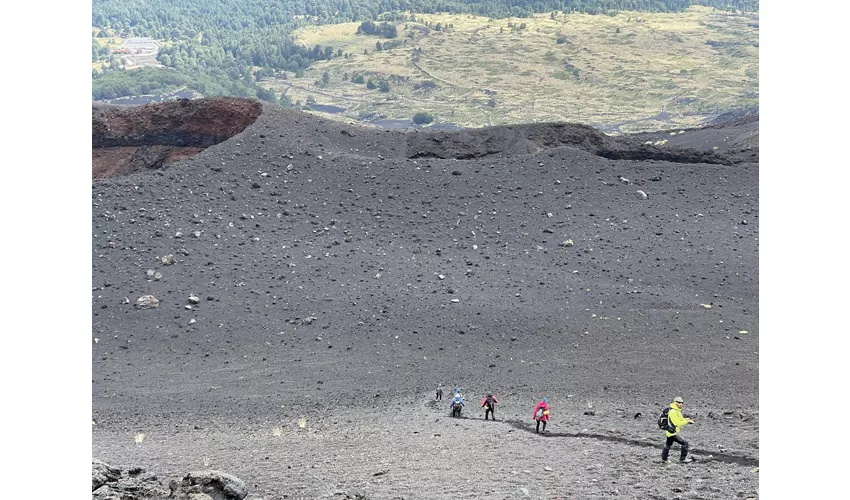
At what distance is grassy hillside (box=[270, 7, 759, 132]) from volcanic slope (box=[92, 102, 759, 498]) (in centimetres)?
3977

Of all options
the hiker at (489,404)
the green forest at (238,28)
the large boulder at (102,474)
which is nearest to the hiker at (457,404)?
the hiker at (489,404)

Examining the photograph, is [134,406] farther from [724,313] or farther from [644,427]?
[724,313]

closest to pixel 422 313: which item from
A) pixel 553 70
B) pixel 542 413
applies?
pixel 542 413

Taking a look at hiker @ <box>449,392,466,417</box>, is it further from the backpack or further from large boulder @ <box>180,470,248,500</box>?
large boulder @ <box>180,470,248,500</box>

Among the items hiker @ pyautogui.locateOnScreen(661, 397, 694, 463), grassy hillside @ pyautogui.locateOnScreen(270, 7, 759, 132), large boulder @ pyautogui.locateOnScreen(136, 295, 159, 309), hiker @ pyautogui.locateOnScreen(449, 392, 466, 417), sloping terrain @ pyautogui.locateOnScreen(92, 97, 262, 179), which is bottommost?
hiker @ pyautogui.locateOnScreen(449, 392, 466, 417)

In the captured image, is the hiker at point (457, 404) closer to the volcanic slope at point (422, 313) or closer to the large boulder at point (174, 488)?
the volcanic slope at point (422, 313)

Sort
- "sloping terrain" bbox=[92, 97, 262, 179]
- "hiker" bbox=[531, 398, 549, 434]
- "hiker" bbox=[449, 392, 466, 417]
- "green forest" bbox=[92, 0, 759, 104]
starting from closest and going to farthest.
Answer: "hiker" bbox=[531, 398, 549, 434], "hiker" bbox=[449, 392, 466, 417], "sloping terrain" bbox=[92, 97, 262, 179], "green forest" bbox=[92, 0, 759, 104]

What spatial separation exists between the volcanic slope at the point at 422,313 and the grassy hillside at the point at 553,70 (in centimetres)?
3977

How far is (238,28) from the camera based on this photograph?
335 ft

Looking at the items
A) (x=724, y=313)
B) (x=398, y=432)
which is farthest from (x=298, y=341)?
(x=724, y=313)

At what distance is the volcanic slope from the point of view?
12617 millimetres

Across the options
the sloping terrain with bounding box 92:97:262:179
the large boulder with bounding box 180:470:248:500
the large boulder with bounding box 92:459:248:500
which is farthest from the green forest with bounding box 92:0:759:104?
the large boulder with bounding box 180:470:248:500

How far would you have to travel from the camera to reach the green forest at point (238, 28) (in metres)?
79.0

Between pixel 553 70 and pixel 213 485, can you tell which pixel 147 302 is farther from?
pixel 553 70
